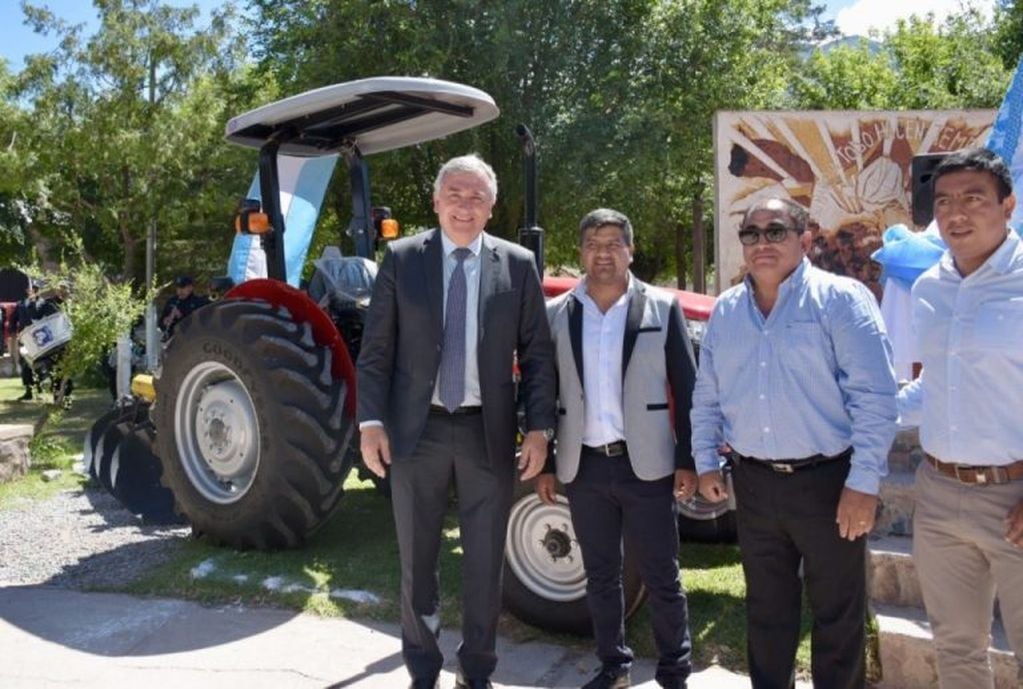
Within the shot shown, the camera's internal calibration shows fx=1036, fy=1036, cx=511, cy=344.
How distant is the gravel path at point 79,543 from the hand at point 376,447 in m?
2.32

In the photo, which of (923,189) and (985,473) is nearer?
(985,473)

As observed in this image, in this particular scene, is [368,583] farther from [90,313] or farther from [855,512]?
[90,313]

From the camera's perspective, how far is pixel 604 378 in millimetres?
3602

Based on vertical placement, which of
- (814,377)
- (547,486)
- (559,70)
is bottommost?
(547,486)

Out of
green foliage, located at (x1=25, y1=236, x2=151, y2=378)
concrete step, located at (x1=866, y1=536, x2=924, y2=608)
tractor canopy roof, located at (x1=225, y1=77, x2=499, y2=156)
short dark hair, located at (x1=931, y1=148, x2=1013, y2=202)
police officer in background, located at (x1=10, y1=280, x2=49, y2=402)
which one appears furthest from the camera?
A: police officer in background, located at (x1=10, y1=280, x2=49, y2=402)

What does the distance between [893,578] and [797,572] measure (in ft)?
3.14

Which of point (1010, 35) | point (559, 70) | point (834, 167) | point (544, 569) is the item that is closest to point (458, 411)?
point (544, 569)

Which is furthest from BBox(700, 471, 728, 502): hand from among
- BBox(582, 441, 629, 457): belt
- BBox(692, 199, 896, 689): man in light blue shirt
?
BBox(582, 441, 629, 457): belt

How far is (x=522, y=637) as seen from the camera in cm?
435

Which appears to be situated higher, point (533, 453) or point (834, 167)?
point (834, 167)

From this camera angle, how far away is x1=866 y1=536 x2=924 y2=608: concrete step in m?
3.97

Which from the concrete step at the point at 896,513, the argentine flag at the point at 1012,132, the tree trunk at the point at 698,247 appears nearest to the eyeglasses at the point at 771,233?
the concrete step at the point at 896,513

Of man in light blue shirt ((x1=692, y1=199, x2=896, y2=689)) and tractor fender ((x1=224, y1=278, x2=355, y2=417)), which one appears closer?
man in light blue shirt ((x1=692, y1=199, x2=896, y2=689))

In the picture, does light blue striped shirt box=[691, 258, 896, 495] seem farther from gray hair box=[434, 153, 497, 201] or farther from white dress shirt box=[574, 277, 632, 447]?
gray hair box=[434, 153, 497, 201]
